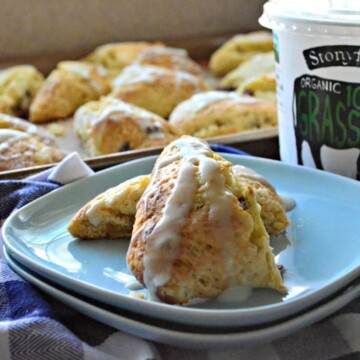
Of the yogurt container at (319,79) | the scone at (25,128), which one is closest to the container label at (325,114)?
the yogurt container at (319,79)

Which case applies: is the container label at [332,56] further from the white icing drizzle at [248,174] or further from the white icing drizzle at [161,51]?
the white icing drizzle at [161,51]

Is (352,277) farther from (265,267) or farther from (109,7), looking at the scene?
(109,7)

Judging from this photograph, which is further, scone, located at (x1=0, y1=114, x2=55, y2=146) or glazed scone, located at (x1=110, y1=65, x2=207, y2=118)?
glazed scone, located at (x1=110, y1=65, x2=207, y2=118)

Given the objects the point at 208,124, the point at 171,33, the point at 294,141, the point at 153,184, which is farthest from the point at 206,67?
the point at 153,184

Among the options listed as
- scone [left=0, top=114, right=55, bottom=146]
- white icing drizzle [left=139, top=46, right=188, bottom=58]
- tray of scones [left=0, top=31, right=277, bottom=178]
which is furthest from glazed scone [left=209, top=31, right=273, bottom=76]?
scone [left=0, top=114, right=55, bottom=146]

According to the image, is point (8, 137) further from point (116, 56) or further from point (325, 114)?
point (116, 56)

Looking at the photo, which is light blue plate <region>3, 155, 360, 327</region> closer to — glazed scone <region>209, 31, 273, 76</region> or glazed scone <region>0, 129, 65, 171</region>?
glazed scone <region>0, 129, 65, 171</region>

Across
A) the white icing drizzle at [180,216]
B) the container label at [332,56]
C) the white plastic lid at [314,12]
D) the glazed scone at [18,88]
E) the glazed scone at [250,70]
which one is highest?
the white plastic lid at [314,12]
